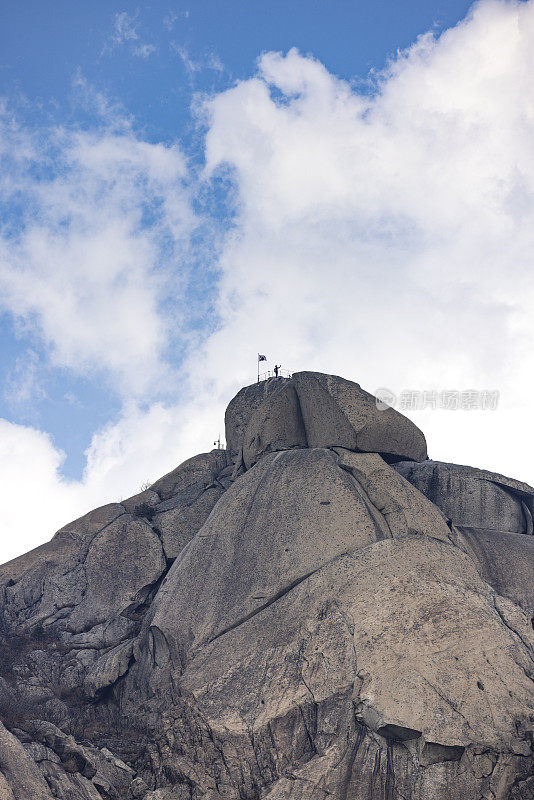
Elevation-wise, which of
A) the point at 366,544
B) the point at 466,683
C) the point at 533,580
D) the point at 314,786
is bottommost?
the point at 314,786

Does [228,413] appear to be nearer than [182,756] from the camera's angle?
No

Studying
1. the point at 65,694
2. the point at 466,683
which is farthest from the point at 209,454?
the point at 466,683

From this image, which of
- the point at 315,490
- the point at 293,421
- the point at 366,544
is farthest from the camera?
the point at 293,421

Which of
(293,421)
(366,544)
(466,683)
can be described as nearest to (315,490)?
(366,544)

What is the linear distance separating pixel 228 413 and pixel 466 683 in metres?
15.4

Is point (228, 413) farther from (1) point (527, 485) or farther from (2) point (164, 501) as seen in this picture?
(1) point (527, 485)

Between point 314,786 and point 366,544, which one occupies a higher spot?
point 366,544

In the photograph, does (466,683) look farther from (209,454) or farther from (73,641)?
(209,454)

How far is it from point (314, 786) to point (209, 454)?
16798mm

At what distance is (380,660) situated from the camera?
1873 cm

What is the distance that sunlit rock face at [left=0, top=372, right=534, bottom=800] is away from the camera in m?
17.8

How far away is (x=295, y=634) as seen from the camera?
1973 centimetres

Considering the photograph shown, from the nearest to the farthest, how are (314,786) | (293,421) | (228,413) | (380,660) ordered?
(314,786), (380,660), (293,421), (228,413)

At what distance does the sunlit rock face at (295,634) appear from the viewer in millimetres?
17844
